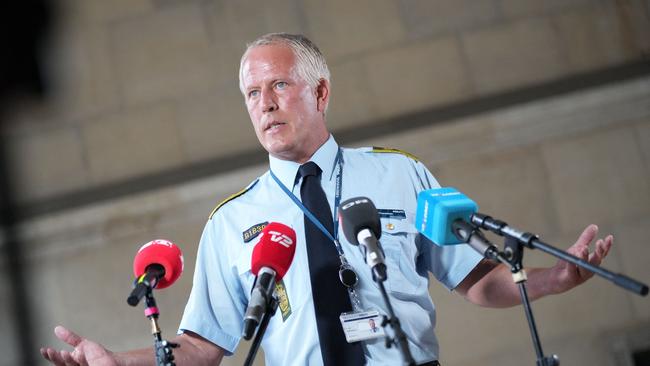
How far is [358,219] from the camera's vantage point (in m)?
1.62

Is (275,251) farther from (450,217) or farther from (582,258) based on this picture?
(582,258)

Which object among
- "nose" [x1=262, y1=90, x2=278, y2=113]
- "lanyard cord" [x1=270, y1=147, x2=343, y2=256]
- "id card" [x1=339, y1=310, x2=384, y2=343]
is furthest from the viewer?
"nose" [x1=262, y1=90, x2=278, y2=113]

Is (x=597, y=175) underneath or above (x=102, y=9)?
underneath

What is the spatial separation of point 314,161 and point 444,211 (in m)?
0.64

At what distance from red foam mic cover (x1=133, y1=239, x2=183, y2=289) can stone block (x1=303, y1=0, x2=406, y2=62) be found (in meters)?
2.54

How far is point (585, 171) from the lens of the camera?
3.97m

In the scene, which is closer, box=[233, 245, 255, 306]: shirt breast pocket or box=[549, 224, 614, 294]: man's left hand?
box=[549, 224, 614, 294]: man's left hand

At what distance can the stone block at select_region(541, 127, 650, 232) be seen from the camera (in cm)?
395

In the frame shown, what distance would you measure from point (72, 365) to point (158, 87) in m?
2.63

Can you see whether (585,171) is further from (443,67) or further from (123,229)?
(123,229)

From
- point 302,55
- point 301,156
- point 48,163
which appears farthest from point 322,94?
point 48,163

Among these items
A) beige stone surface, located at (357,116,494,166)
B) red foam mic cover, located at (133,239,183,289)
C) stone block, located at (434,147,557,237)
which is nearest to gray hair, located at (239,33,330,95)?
red foam mic cover, located at (133,239,183,289)

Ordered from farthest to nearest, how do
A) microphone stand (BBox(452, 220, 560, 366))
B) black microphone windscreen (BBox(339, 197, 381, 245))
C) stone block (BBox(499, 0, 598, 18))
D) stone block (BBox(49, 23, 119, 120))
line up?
stone block (BBox(49, 23, 119, 120))
stone block (BBox(499, 0, 598, 18))
black microphone windscreen (BBox(339, 197, 381, 245))
microphone stand (BBox(452, 220, 560, 366))

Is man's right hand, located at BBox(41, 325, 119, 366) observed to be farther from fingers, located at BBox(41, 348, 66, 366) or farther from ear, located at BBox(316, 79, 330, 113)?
ear, located at BBox(316, 79, 330, 113)
